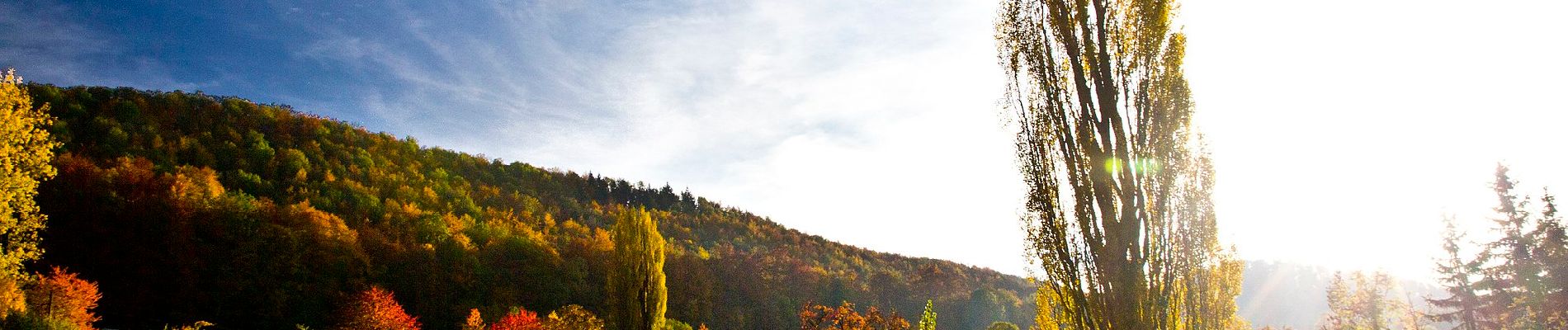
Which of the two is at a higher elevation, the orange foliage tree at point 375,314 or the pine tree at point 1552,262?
the pine tree at point 1552,262

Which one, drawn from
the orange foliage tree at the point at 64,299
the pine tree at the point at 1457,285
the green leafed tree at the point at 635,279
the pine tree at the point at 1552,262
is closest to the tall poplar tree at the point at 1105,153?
the green leafed tree at the point at 635,279

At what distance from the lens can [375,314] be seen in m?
13.1

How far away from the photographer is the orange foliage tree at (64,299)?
10462 millimetres

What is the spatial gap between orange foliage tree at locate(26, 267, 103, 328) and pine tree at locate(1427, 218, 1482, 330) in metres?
46.2

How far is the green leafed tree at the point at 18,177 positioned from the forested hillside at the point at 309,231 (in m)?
0.86

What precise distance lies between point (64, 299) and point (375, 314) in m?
4.45

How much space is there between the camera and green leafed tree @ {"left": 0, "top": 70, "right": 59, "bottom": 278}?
1137 cm

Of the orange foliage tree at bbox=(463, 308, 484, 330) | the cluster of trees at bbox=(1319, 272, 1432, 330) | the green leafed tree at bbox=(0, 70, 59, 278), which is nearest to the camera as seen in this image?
the green leafed tree at bbox=(0, 70, 59, 278)

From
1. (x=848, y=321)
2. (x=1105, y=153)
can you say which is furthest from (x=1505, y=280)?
(x=1105, y=153)

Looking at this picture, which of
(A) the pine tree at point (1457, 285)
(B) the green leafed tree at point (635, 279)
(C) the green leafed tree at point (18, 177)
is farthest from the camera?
(A) the pine tree at point (1457, 285)

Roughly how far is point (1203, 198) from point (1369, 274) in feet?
115

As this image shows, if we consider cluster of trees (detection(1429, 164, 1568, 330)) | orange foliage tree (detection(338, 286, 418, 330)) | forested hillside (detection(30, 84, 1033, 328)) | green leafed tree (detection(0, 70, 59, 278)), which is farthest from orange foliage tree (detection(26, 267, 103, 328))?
Result: cluster of trees (detection(1429, 164, 1568, 330))

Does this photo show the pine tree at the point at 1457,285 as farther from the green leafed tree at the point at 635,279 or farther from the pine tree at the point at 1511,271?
the green leafed tree at the point at 635,279

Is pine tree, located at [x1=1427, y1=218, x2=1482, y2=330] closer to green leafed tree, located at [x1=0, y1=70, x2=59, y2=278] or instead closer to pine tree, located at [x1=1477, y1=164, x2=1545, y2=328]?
pine tree, located at [x1=1477, y1=164, x2=1545, y2=328]
